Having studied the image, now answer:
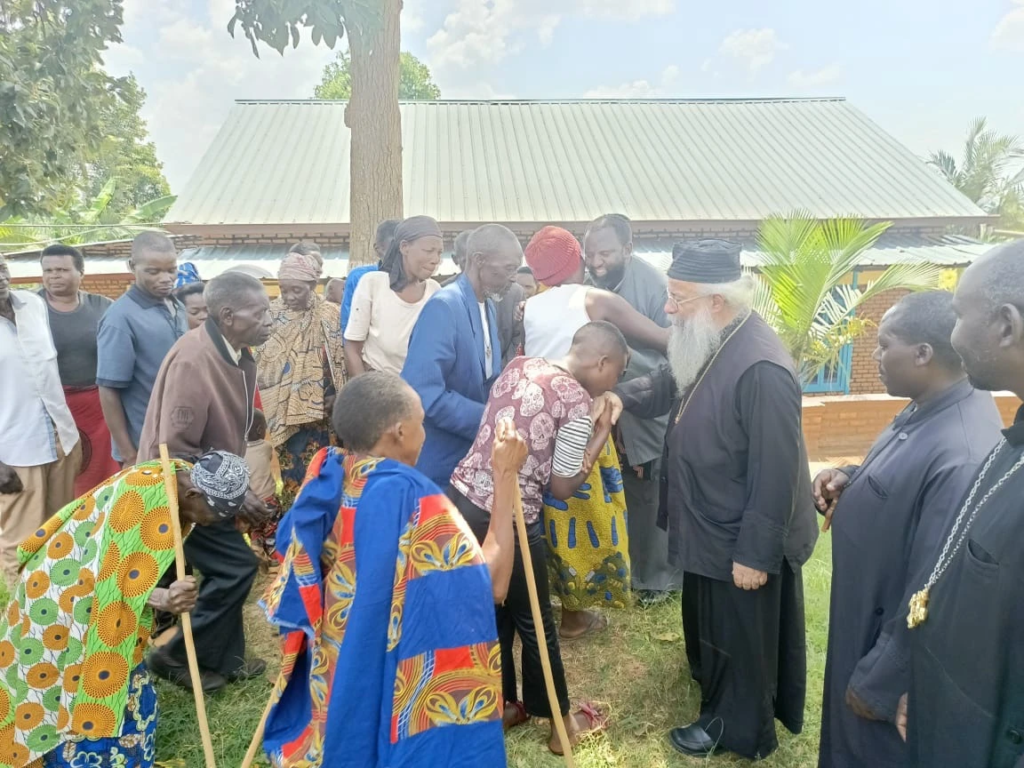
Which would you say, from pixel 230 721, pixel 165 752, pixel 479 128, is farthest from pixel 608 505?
pixel 479 128

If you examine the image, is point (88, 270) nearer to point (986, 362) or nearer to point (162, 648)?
point (162, 648)

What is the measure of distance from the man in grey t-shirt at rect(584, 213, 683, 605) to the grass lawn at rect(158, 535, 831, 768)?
0.22 meters

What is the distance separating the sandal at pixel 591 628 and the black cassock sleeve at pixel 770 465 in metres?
1.66

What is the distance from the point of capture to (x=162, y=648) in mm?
3391

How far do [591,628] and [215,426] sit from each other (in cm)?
236

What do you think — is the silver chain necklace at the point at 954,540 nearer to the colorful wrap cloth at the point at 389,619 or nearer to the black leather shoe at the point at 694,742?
the colorful wrap cloth at the point at 389,619

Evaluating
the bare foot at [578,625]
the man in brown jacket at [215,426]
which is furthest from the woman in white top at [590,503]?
the man in brown jacket at [215,426]

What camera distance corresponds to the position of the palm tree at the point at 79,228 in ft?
59.7

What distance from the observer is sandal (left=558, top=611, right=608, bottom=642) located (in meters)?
4.04

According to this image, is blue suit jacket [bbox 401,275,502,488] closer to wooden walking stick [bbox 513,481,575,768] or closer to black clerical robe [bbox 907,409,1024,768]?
wooden walking stick [bbox 513,481,575,768]

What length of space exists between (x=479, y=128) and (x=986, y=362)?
53.7 feet

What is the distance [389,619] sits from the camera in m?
2.06

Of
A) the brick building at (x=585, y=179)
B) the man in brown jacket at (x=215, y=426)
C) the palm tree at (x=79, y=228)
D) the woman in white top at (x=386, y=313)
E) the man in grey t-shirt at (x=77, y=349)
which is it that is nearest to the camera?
the man in brown jacket at (x=215, y=426)

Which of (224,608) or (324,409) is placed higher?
(324,409)
